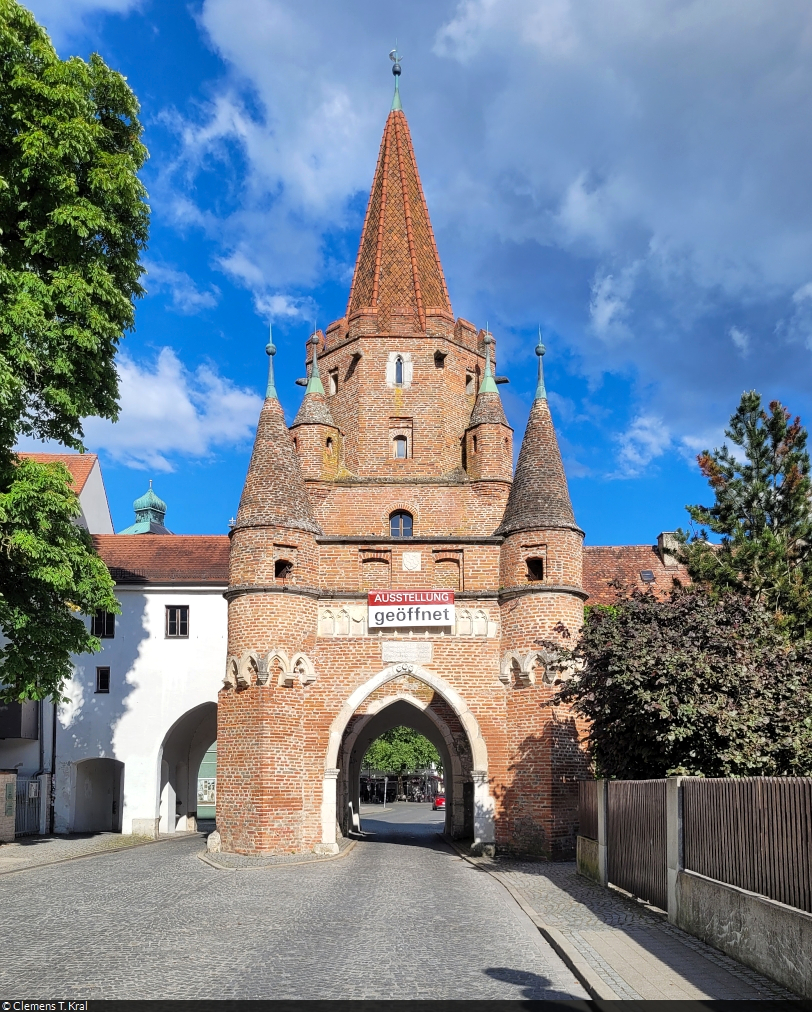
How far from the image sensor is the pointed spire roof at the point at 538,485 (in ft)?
79.2

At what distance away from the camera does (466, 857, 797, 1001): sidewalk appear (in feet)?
27.7

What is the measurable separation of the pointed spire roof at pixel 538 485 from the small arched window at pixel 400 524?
293 cm

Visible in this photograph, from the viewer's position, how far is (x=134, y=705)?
1183 inches

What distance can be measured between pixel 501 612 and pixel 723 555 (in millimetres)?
5596

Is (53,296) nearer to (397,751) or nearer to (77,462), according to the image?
(77,462)

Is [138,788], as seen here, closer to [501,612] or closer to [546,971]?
[501,612]

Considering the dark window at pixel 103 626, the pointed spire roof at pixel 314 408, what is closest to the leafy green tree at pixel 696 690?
the pointed spire roof at pixel 314 408

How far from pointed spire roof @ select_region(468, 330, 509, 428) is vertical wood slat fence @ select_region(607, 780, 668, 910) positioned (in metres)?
13.6

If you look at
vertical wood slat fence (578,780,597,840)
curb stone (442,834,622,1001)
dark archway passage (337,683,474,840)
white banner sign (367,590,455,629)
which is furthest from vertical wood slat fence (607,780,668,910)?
dark archway passage (337,683,474,840)

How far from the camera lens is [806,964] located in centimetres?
809

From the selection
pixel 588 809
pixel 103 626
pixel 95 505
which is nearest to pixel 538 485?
pixel 588 809

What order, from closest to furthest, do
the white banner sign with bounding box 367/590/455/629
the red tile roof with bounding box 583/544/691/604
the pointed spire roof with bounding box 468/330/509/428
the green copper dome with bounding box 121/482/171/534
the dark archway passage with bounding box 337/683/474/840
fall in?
the white banner sign with bounding box 367/590/455/629
the dark archway passage with bounding box 337/683/474/840
the pointed spire roof with bounding box 468/330/509/428
the red tile roof with bounding box 583/544/691/604
the green copper dome with bounding box 121/482/171/534

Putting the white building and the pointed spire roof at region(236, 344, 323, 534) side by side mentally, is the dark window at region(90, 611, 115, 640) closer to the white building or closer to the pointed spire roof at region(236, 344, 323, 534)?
the white building

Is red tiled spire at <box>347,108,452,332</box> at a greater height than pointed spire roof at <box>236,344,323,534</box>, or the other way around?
red tiled spire at <box>347,108,452,332</box>
